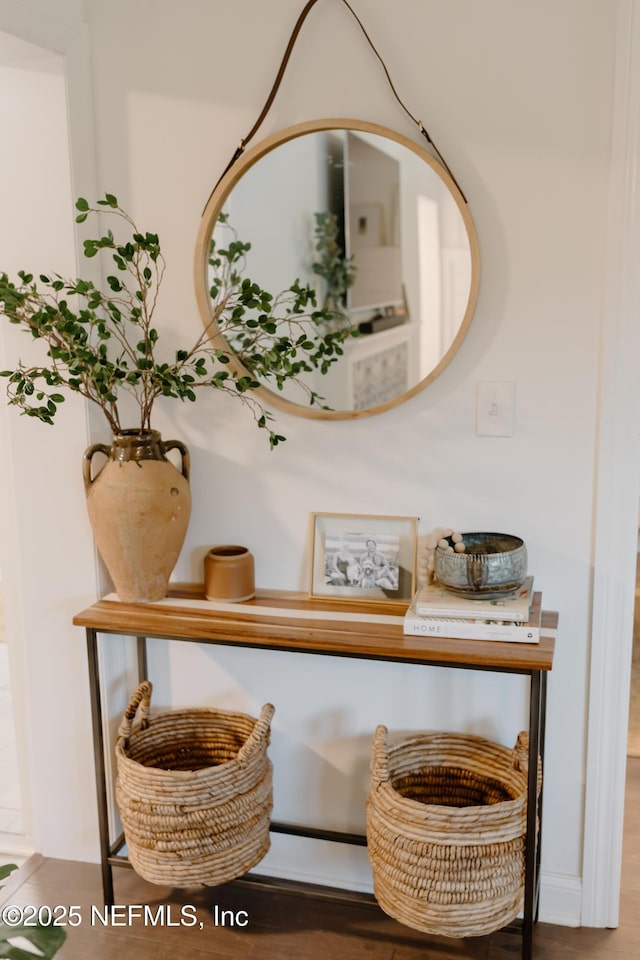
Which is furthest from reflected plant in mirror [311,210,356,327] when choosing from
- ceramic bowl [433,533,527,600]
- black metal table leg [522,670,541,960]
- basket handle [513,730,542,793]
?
basket handle [513,730,542,793]

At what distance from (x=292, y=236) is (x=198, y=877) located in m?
1.43

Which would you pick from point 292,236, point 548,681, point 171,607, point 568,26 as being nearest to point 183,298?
point 292,236

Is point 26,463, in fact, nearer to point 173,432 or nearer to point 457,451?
point 173,432

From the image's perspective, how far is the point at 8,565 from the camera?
2.43 metres

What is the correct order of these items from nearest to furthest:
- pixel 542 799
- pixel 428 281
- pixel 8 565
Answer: pixel 428 281 < pixel 542 799 < pixel 8 565

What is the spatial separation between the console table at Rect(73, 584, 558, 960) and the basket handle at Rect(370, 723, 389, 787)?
241mm

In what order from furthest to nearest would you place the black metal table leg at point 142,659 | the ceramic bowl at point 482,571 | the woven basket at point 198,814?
the black metal table leg at point 142,659 < the woven basket at point 198,814 < the ceramic bowl at point 482,571

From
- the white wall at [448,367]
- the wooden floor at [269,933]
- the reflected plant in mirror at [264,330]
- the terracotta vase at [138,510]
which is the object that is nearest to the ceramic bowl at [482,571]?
the white wall at [448,367]

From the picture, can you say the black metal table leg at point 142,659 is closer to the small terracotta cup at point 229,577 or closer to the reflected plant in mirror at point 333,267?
the small terracotta cup at point 229,577

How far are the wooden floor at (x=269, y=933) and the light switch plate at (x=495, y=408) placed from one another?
1.17m

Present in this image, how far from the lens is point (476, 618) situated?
1.87m

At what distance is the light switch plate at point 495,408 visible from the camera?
6.66 ft

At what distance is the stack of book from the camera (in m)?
1.85

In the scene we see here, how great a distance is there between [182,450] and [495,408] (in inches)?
28.5
